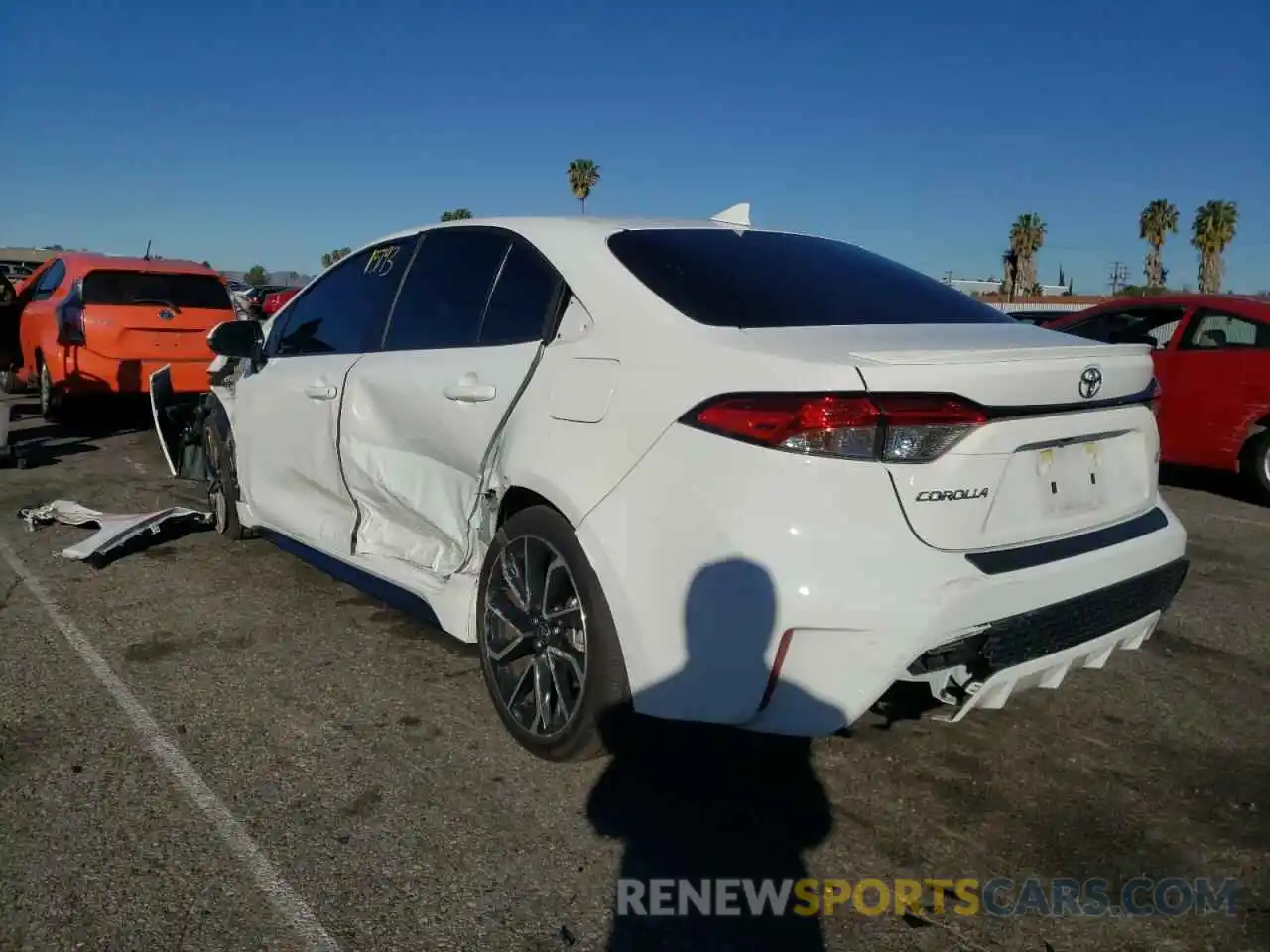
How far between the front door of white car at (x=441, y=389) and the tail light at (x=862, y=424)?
3.39ft

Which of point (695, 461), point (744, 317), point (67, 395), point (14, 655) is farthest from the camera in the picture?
point (67, 395)

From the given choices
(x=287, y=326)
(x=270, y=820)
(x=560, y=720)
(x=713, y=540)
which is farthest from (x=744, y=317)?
(x=287, y=326)

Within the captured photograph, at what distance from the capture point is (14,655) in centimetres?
407

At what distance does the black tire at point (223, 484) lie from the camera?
18.0 ft

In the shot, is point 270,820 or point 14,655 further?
point 14,655

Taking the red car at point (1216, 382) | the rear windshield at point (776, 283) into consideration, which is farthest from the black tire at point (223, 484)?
the red car at point (1216, 382)

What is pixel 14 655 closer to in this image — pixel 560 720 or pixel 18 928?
pixel 18 928

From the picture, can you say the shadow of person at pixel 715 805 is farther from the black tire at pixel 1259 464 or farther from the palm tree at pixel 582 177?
the palm tree at pixel 582 177

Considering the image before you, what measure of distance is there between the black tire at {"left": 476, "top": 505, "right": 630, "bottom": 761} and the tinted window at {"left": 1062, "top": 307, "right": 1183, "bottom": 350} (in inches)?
261

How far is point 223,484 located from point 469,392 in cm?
279

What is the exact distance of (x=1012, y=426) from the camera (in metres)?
2.54

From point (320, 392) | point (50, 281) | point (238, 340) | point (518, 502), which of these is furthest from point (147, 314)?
point (518, 502)

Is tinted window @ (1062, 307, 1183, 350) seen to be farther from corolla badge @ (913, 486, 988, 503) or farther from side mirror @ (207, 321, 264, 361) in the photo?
corolla badge @ (913, 486, 988, 503)

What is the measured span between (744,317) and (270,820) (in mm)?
1911
